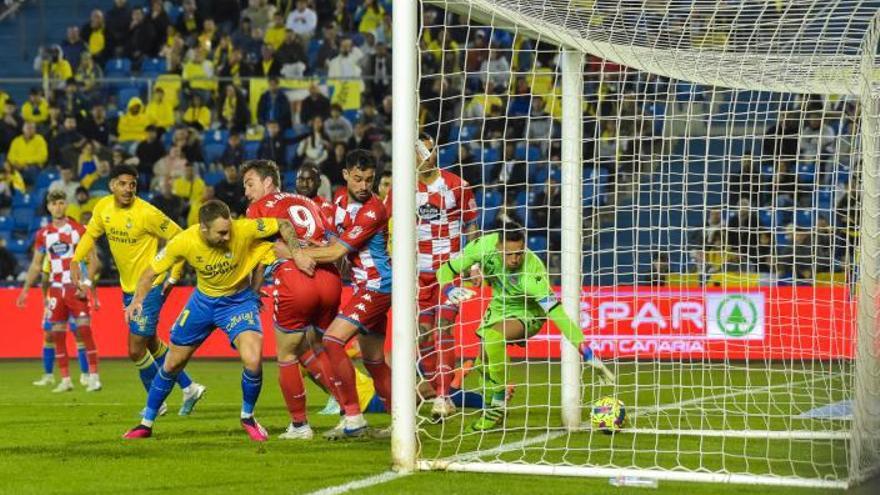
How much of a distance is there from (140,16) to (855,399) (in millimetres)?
19055

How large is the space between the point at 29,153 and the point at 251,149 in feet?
12.0

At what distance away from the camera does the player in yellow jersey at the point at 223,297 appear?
10.5m

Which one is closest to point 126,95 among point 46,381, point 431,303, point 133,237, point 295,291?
point 46,381

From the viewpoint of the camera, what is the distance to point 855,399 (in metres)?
8.77

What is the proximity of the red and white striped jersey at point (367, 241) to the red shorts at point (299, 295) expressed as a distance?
0.24 metres

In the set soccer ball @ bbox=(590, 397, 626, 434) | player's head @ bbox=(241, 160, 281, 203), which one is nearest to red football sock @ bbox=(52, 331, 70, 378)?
player's head @ bbox=(241, 160, 281, 203)

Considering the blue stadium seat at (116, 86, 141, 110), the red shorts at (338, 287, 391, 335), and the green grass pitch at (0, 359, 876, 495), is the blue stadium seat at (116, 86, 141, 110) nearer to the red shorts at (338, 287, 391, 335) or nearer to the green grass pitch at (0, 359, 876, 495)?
the green grass pitch at (0, 359, 876, 495)

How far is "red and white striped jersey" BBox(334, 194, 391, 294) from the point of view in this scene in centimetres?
1053

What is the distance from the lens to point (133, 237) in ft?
43.5

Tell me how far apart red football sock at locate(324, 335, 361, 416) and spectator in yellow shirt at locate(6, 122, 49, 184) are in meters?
14.6

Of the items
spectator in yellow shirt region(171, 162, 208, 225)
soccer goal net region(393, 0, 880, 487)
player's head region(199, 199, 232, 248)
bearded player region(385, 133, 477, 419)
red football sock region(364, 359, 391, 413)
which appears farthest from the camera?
spectator in yellow shirt region(171, 162, 208, 225)

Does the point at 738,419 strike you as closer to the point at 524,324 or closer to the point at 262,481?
the point at 524,324

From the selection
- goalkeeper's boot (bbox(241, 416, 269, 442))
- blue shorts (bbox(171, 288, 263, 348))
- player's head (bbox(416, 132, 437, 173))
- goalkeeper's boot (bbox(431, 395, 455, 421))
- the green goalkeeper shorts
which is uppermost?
player's head (bbox(416, 132, 437, 173))

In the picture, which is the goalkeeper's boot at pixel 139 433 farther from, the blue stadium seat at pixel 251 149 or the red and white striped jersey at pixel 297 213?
the blue stadium seat at pixel 251 149
